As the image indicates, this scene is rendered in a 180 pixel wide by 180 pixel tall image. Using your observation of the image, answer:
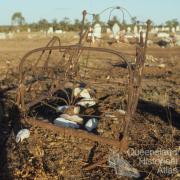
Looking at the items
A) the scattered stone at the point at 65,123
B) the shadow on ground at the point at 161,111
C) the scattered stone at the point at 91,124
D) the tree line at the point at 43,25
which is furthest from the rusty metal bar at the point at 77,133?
the tree line at the point at 43,25

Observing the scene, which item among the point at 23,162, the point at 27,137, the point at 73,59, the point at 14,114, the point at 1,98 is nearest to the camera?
the point at 23,162

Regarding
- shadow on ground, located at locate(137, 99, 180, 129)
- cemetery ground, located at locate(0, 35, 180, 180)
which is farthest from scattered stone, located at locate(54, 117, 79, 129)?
shadow on ground, located at locate(137, 99, 180, 129)

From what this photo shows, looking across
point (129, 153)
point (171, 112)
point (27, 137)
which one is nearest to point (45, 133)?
point (27, 137)

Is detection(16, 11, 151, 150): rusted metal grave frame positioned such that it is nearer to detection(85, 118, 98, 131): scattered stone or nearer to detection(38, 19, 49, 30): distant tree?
detection(85, 118, 98, 131): scattered stone

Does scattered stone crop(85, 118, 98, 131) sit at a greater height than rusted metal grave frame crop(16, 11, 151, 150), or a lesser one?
lesser

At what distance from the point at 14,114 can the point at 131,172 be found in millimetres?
3138

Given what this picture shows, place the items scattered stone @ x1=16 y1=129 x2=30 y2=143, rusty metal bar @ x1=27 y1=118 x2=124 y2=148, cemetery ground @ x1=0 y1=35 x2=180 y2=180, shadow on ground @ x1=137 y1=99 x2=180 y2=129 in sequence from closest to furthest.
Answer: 1. cemetery ground @ x1=0 y1=35 x2=180 y2=180
2. rusty metal bar @ x1=27 y1=118 x2=124 y2=148
3. scattered stone @ x1=16 y1=129 x2=30 y2=143
4. shadow on ground @ x1=137 y1=99 x2=180 y2=129

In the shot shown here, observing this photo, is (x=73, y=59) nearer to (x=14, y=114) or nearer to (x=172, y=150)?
(x=14, y=114)

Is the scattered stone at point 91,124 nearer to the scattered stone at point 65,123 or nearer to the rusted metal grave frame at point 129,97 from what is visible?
the scattered stone at point 65,123

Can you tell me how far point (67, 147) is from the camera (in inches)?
227

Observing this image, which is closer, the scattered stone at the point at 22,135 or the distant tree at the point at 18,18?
the scattered stone at the point at 22,135

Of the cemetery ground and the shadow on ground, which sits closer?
the cemetery ground

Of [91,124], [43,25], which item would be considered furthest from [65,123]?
[43,25]

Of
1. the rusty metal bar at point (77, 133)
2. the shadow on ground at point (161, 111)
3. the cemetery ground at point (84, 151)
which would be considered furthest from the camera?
the shadow on ground at point (161, 111)
